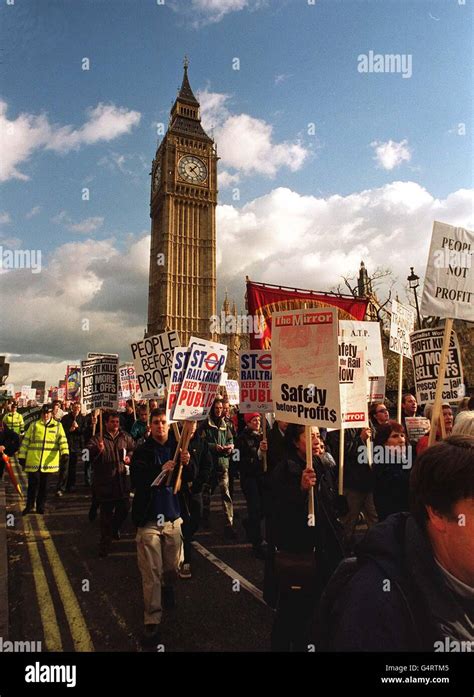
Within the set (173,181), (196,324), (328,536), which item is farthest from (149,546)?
(173,181)

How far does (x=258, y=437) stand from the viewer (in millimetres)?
6355

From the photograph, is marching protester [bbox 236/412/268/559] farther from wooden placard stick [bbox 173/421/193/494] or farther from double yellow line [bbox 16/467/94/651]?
→ double yellow line [bbox 16/467/94/651]

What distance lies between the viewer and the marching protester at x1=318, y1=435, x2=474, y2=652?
4.04 ft

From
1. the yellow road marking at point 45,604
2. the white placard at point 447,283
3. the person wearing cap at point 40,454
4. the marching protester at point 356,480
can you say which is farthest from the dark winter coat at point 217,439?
the white placard at point 447,283

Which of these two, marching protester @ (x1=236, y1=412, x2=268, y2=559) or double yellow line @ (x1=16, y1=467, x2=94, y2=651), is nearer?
double yellow line @ (x1=16, y1=467, x2=94, y2=651)

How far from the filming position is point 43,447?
776 centimetres

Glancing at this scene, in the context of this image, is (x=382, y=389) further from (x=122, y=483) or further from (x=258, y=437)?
(x=122, y=483)

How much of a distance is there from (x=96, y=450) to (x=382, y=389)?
15.2 feet

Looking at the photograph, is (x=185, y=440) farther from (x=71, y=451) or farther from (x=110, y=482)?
(x=71, y=451)

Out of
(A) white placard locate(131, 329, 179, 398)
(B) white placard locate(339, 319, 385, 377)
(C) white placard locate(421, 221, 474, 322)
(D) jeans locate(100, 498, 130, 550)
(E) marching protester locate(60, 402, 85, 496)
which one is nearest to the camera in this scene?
(C) white placard locate(421, 221, 474, 322)

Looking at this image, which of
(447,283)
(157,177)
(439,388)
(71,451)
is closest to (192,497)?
(439,388)

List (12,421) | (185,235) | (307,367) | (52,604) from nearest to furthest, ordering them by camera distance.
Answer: (307,367)
(52,604)
(12,421)
(185,235)

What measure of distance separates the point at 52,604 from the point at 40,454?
3.95 meters

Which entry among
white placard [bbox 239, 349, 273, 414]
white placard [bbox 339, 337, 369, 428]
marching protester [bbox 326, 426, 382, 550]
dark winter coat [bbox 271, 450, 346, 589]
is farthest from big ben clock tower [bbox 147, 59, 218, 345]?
dark winter coat [bbox 271, 450, 346, 589]
